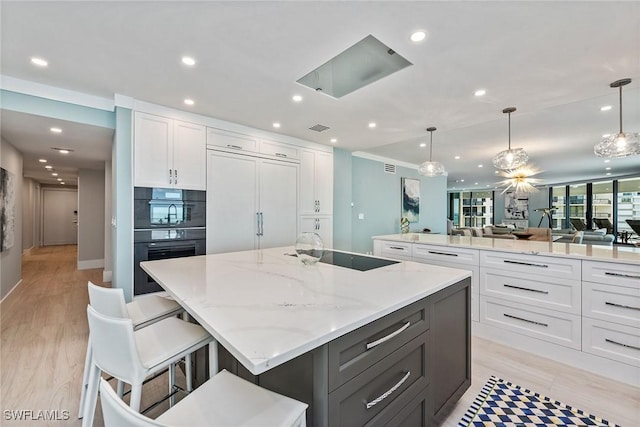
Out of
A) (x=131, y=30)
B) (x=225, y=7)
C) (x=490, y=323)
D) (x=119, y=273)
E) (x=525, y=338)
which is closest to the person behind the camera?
(x=225, y=7)

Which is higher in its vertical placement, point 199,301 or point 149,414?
point 199,301

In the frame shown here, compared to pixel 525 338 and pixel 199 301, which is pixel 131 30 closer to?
pixel 199 301

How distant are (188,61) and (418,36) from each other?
69.1 inches

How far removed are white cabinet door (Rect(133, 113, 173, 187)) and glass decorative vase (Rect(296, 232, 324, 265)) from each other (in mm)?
2107

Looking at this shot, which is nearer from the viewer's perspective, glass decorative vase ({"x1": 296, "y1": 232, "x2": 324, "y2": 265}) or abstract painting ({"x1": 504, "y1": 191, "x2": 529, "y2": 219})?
glass decorative vase ({"x1": 296, "y1": 232, "x2": 324, "y2": 265})

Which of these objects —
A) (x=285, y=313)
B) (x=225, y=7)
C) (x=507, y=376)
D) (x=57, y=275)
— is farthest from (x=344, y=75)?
(x=57, y=275)

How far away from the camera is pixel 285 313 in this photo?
102cm

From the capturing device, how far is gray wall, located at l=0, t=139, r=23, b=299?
3.71m

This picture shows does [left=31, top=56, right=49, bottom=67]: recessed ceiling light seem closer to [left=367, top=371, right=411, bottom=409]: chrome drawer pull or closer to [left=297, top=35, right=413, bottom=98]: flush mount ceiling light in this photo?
[left=297, top=35, right=413, bottom=98]: flush mount ceiling light

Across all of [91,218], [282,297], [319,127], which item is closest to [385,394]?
[282,297]

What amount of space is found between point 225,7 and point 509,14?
168 centimetres

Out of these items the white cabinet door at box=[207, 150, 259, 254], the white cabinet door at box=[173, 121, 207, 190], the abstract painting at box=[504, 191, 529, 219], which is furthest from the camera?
the abstract painting at box=[504, 191, 529, 219]

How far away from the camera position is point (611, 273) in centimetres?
202

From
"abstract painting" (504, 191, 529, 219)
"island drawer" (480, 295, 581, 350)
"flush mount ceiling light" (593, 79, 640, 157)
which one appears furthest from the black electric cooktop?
"abstract painting" (504, 191, 529, 219)
